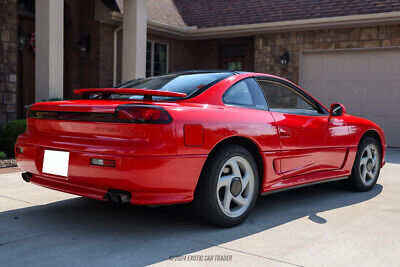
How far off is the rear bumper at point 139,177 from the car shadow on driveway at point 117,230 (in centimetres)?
34

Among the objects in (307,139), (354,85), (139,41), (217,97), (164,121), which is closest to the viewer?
(164,121)

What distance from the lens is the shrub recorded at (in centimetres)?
755

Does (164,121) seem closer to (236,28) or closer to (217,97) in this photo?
(217,97)

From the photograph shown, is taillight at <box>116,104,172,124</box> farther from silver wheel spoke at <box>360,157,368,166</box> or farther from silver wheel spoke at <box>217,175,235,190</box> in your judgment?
silver wheel spoke at <box>360,157,368,166</box>

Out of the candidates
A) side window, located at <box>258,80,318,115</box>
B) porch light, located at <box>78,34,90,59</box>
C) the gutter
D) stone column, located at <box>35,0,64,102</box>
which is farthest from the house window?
side window, located at <box>258,80,318,115</box>

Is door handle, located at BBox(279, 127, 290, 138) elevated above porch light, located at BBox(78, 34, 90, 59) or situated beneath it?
situated beneath

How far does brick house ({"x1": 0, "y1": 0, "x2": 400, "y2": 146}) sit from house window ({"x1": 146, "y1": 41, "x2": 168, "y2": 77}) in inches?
1.2

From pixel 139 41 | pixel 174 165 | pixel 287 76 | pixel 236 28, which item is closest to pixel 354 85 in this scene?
pixel 287 76

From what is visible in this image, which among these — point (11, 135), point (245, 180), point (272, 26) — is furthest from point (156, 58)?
point (245, 180)

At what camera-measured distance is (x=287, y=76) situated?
12305mm

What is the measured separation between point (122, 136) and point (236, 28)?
1001cm

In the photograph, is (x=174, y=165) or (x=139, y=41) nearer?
(x=174, y=165)

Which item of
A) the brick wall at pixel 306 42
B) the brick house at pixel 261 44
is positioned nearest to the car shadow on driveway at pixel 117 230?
the brick house at pixel 261 44

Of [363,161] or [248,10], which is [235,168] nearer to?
[363,161]
